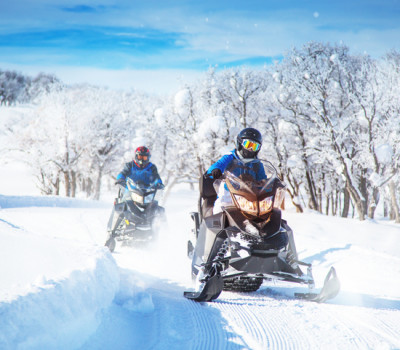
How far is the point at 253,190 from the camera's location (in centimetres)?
378

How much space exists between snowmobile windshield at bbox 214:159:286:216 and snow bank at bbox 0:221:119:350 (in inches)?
60.7

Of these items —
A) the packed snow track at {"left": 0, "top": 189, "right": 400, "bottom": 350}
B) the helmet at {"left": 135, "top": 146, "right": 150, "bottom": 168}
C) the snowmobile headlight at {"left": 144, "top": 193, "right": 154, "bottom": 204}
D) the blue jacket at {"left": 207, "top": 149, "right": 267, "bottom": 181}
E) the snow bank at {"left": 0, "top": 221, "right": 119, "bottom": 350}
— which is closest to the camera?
the snow bank at {"left": 0, "top": 221, "right": 119, "bottom": 350}

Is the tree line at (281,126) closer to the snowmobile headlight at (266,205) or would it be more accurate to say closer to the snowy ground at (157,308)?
the snowy ground at (157,308)

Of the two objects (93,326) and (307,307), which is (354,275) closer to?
(307,307)

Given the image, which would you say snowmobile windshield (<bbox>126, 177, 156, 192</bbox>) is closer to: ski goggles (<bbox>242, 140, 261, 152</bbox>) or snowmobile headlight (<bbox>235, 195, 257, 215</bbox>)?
ski goggles (<bbox>242, 140, 261, 152</bbox>)

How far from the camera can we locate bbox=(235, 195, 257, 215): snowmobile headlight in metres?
3.76

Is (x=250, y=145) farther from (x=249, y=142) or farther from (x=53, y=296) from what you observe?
(x=53, y=296)

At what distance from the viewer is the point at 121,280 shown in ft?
13.5

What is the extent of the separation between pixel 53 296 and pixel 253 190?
212 centimetres

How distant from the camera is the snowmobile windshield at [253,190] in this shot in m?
3.76

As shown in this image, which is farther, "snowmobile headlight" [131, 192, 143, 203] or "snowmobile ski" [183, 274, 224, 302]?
"snowmobile headlight" [131, 192, 143, 203]

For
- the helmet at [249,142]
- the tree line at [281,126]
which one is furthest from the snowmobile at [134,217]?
the tree line at [281,126]

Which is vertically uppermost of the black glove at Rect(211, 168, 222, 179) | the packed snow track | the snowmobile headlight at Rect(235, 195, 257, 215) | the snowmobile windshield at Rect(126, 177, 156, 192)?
the black glove at Rect(211, 168, 222, 179)

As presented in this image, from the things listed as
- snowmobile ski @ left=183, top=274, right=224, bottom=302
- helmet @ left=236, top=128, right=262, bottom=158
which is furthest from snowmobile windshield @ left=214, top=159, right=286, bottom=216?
snowmobile ski @ left=183, top=274, right=224, bottom=302
